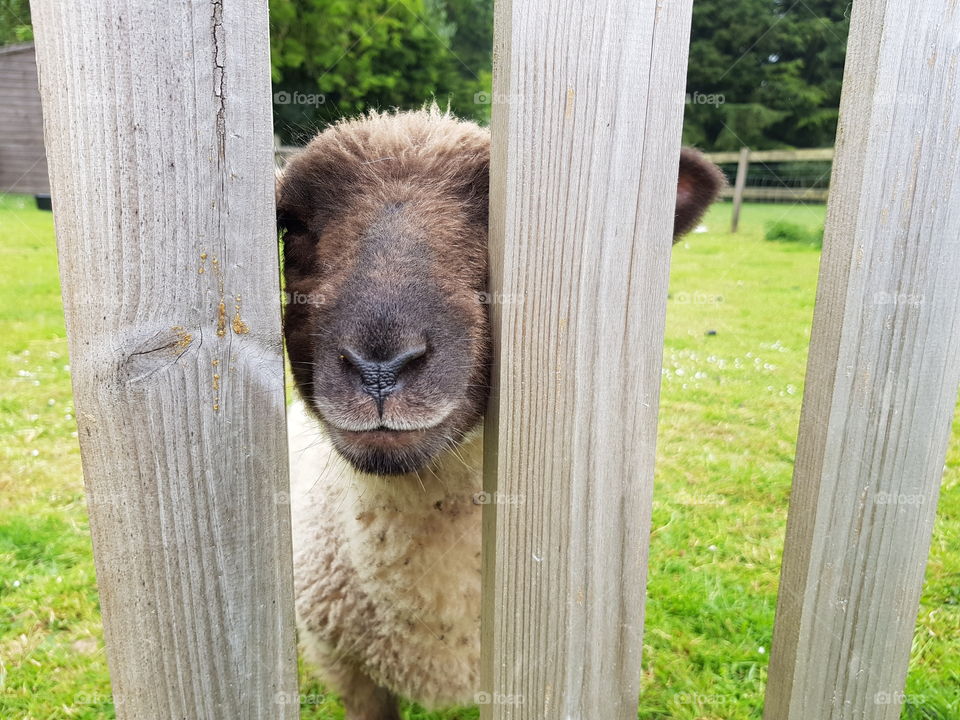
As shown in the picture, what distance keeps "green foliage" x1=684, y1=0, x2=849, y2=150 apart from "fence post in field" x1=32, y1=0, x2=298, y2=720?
883 inches

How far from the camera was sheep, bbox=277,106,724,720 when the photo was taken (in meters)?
1.70

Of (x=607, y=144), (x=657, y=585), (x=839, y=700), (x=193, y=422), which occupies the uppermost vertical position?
(x=607, y=144)

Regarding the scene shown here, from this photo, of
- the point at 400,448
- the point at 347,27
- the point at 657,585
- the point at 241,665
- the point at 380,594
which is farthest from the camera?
the point at 347,27

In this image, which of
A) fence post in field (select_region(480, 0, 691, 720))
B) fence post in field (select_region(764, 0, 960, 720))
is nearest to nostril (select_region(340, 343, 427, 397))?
fence post in field (select_region(480, 0, 691, 720))

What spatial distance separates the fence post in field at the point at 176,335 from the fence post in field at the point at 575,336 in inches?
18.5

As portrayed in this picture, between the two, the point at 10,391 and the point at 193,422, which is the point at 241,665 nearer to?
the point at 193,422

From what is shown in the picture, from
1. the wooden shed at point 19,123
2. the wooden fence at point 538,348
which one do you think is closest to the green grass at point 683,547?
the wooden fence at point 538,348

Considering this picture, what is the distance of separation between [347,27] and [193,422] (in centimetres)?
2172

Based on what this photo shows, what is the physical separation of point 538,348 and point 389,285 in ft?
1.81

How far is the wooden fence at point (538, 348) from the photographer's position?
120cm

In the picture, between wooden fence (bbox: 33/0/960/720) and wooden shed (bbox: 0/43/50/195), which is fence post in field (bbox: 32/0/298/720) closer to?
wooden fence (bbox: 33/0/960/720)

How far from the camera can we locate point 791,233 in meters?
15.1

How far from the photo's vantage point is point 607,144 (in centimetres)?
134

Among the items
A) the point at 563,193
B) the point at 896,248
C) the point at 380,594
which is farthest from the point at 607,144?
the point at 380,594
